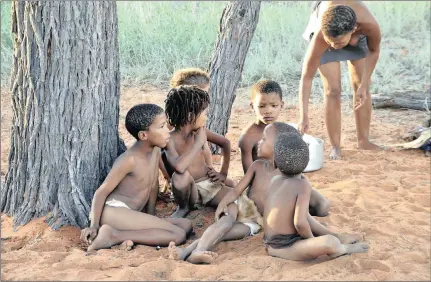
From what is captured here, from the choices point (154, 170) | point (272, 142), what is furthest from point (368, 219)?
point (154, 170)

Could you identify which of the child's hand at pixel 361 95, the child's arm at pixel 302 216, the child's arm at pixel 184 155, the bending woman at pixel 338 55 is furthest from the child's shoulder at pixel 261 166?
the child's hand at pixel 361 95

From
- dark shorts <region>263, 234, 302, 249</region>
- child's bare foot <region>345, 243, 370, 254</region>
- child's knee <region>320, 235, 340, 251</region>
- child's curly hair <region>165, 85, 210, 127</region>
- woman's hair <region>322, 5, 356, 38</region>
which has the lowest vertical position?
child's bare foot <region>345, 243, 370, 254</region>

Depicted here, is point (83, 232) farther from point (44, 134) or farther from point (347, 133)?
point (347, 133)

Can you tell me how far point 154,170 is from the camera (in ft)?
14.4

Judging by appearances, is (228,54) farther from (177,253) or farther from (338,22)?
(177,253)

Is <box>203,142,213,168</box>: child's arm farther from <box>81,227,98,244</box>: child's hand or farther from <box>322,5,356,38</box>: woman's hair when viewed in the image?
<box>322,5,356,38</box>: woman's hair

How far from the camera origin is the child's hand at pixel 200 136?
4473 mm

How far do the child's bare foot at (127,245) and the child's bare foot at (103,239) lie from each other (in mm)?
82

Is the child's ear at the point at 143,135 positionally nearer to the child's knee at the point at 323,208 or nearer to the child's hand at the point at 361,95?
the child's knee at the point at 323,208

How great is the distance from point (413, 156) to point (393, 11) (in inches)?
258

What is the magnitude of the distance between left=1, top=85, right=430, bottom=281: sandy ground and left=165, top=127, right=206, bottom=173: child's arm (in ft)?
1.50

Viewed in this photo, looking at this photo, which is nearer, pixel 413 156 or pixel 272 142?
pixel 272 142

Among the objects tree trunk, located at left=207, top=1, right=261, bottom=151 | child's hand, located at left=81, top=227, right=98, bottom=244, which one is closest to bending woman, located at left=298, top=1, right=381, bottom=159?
tree trunk, located at left=207, top=1, right=261, bottom=151

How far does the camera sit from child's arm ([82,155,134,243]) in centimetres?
403
